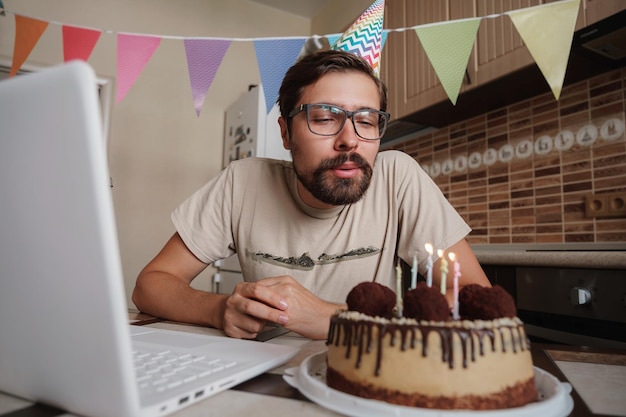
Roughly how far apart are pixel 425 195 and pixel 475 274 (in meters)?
0.26

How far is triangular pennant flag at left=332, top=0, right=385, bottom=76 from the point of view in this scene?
1.39m

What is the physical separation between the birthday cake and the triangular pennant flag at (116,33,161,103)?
1.49 m

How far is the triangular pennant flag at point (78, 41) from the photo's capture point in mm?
1713

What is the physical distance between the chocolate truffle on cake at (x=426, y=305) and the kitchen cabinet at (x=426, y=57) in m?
1.46

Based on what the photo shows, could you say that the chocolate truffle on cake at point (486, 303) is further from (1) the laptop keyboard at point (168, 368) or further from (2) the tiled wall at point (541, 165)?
(2) the tiled wall at point (541, 165)

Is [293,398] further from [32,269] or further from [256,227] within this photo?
[256,227]

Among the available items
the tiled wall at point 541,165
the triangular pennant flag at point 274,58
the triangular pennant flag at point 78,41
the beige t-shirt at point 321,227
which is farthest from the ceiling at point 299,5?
the beige t-shirt at point 321,227

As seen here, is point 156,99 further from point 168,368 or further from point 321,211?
point 168,368

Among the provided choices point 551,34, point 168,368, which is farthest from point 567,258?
point 168,368

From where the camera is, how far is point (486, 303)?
0.50 m

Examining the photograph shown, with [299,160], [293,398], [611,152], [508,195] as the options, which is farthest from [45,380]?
[508,195]

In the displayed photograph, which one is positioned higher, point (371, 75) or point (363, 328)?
point (371, 75)

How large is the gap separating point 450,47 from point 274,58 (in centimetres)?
59

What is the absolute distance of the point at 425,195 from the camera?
1235 mm
